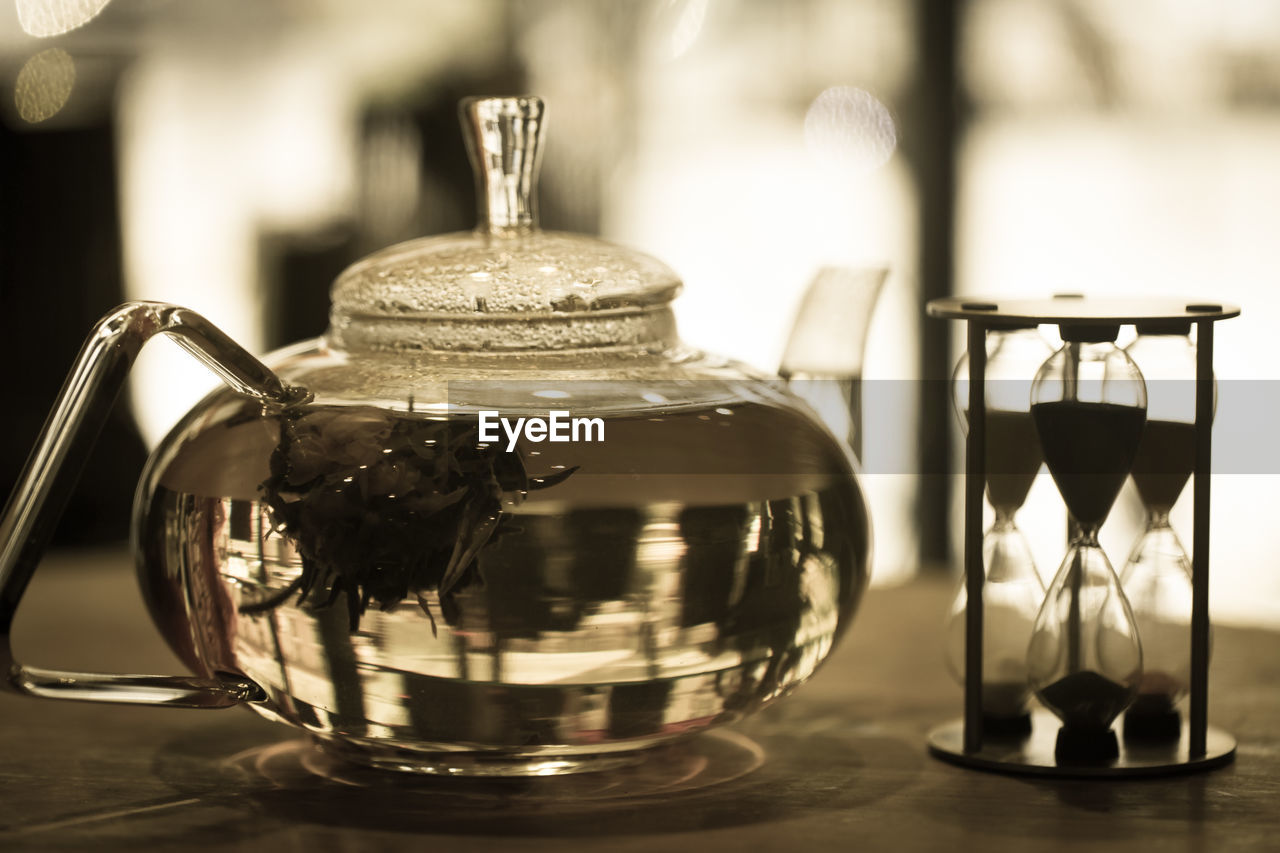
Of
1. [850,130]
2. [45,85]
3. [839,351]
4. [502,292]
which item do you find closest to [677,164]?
[850,130]

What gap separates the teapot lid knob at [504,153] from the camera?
2.35 ft

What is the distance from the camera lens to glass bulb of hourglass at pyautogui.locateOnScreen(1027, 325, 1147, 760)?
66 cm

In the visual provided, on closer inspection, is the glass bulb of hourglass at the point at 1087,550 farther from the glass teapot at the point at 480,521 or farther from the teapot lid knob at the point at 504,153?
the teapot lid knob at the point at 504,153

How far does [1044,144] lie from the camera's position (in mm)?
1787

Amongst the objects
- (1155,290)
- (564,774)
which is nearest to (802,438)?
(564,774)

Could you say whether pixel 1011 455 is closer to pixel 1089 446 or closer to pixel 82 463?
pixel 1089 446

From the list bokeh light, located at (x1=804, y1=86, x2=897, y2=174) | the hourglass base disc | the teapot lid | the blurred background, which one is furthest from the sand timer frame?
bokeh light, located at (x1=804, y1=86, x2=897, y2=174)

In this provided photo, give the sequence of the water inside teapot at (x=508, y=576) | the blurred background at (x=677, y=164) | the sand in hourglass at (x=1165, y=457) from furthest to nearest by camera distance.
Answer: the blurred background at (x=677, y=164), the sand in hourglass at (x=1165, y=457), the water inside teapot at (x=508, y=576)

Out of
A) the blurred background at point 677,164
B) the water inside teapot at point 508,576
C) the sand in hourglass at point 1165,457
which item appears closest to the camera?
the water inside teapot at point 508,576

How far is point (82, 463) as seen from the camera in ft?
2.15

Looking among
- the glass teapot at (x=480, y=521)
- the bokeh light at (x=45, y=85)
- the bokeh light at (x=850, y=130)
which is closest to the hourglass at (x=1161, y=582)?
the glass teapot at (x=480, y=521)

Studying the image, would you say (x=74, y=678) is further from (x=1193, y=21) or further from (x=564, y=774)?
(x=1193, y=21)

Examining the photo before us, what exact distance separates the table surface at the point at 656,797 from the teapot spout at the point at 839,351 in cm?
15

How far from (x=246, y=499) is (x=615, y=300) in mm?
172
